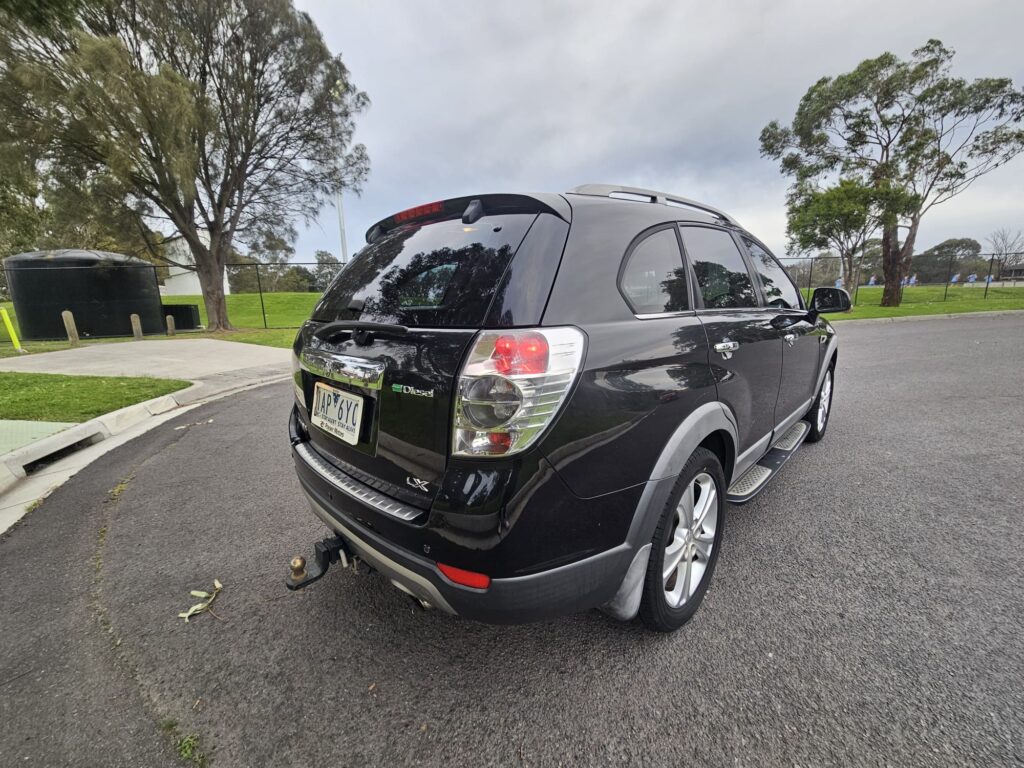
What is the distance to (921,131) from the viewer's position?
18.6 metres

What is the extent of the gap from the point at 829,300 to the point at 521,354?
3.42 metres

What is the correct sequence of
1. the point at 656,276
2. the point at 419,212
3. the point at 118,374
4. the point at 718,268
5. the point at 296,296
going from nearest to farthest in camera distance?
the point at 656,276
the point at 419,212
the point at 718,268
the point at 118,374
the point at 296,296

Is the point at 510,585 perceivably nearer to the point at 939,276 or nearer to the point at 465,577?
the point at 465,577

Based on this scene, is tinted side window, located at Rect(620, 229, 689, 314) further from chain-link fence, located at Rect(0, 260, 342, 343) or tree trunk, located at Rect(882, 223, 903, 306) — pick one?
tree trunk, located at Rect(882, 223, 903, 306)

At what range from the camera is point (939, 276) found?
25297 millimetres

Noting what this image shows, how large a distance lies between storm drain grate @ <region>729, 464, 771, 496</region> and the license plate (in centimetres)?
186

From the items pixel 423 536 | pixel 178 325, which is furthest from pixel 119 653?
pixel 178 325

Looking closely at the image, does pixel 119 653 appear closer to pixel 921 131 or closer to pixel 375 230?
pixel 375 230

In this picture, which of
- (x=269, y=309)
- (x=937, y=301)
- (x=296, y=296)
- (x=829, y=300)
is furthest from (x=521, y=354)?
(x=296, y=296)

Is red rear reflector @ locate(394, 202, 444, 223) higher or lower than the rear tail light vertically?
higher

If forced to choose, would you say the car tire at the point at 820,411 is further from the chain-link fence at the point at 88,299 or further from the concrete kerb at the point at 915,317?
the concrete kerb at the point at 915,317

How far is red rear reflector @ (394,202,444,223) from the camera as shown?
199 centimetres

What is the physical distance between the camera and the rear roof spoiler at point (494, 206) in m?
1.65

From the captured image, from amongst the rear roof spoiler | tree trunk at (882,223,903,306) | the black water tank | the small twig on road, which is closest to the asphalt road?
the small twig on road
